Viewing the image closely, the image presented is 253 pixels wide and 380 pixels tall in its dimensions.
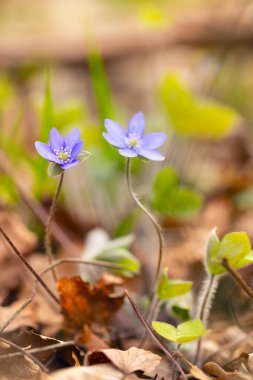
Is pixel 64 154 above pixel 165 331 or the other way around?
above

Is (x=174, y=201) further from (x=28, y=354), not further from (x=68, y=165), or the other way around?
(x=28, y=354)

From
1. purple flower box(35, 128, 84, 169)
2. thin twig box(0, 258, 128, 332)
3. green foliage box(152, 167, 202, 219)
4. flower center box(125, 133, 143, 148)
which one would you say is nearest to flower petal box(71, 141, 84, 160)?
purple flower box(35, 128, 84, 169)

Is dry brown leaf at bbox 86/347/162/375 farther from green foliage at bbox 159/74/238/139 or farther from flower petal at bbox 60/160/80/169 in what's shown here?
green foliage at bbox 159/74/238/139

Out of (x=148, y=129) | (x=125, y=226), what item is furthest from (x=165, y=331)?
(x=148, y=129)

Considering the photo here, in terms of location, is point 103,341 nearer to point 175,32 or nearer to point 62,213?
point 62,213

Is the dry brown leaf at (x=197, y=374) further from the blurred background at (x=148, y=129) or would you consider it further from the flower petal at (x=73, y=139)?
the blurred background at (x=148, y=129)
